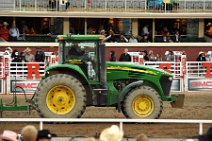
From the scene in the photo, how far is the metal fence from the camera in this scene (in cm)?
3759

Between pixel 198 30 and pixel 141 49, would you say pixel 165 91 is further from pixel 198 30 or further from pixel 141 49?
pixel 198 30

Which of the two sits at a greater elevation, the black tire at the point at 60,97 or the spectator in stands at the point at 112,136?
Result: the spectator in stands at the point at 112,136

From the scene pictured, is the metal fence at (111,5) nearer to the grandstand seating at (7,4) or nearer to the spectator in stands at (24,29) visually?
the grandstand seating at (7,4)

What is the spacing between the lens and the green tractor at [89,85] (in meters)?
15.6

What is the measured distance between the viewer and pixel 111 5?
3844 centimetres

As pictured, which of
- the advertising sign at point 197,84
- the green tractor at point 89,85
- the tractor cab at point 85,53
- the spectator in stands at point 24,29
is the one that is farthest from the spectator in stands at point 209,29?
the tractor cab at point 85,53

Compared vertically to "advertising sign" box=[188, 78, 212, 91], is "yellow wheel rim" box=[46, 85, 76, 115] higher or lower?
higher

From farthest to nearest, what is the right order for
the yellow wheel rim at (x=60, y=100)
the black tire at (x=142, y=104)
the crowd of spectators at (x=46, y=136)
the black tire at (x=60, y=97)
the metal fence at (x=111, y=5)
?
1. the metal fence at (x=111, y=5)
2. the black tire at (x=142, y=104)
3. the yellow wheel rim at (x=60, y=100)
4. the black tire at (x=60, y=97)
5. the crowd of spectators at (x=46, y=136)

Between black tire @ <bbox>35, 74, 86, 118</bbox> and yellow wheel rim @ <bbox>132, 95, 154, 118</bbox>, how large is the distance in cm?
123

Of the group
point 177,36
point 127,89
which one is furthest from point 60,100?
point 177,36

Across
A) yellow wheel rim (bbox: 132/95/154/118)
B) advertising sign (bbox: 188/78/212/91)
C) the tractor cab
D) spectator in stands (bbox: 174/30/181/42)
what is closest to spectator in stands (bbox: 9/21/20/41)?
spectator in stands (bbox: 174/30/181/42)

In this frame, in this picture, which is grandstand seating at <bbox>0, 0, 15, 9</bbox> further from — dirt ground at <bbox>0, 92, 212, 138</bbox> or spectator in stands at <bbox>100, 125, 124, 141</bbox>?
spectator in stands at <bbox>100, 125, 124, 141</bbox>

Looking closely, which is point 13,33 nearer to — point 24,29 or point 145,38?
point 24,29

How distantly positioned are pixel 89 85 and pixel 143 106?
51.7 inches
